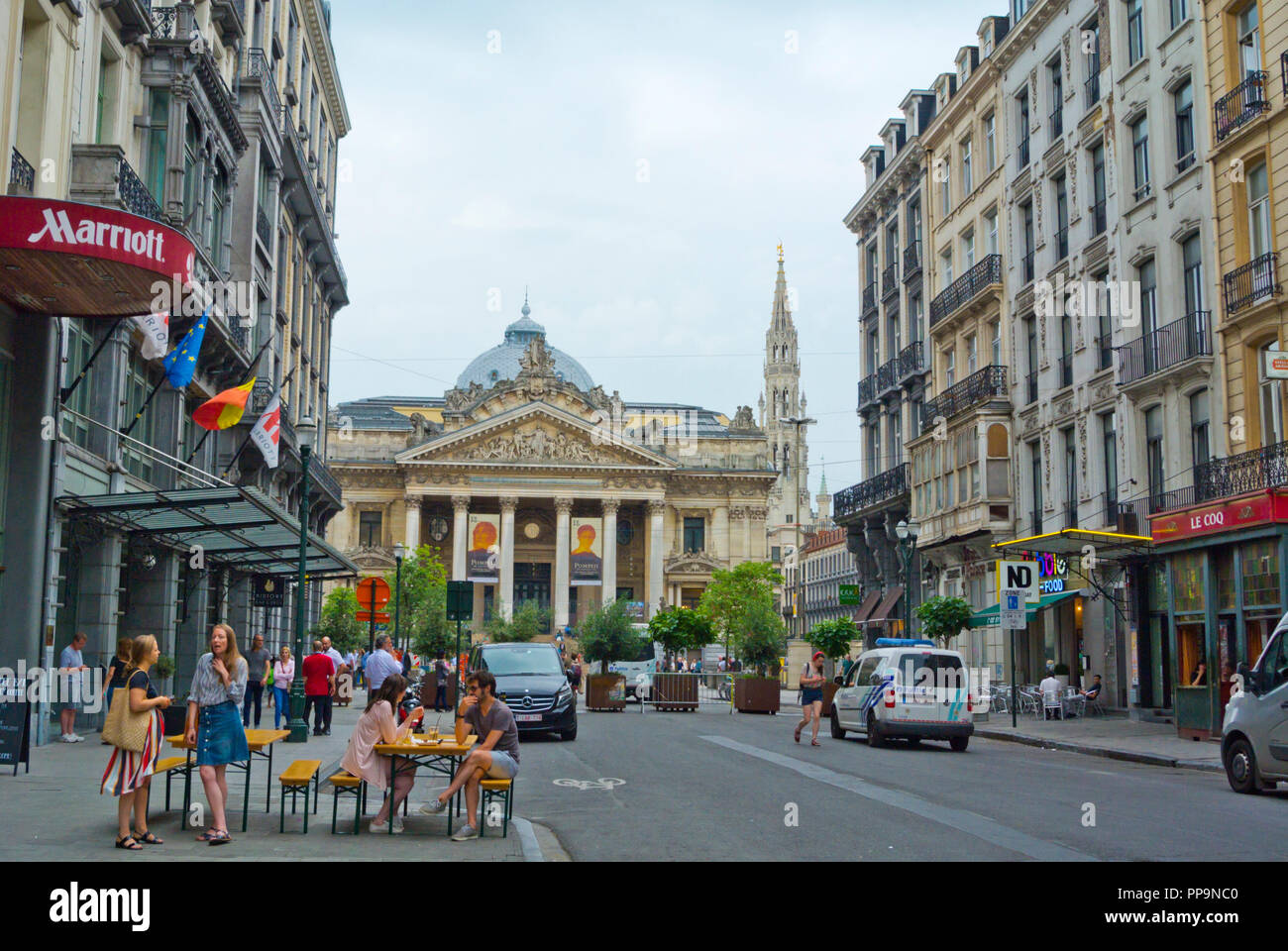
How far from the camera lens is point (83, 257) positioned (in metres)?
15.8

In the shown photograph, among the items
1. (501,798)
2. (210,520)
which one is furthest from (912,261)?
(501,798)

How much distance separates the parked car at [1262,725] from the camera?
14.7m

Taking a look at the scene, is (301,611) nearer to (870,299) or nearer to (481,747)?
(481,747)

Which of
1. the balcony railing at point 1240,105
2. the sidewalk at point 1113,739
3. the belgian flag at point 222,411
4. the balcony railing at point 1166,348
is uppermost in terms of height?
the balcony railing at point 1240,105

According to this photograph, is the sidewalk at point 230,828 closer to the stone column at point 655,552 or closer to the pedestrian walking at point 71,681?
the pedestrian walking at point 71,681

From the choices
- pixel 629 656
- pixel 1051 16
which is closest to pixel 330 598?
pixel 629 656

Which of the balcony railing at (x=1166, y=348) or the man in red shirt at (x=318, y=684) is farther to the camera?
the balcony railing at (x=1166, y=348)

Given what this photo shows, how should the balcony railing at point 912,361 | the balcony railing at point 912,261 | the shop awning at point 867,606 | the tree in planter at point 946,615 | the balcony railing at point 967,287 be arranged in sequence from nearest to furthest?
the tree in planter at point 946,615 < the balcony railing at point 967,287 < the balcony railing at point 912,361 < the balcony railing at point 912,261 < the shop awning at point 867,606

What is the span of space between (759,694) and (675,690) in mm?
2632

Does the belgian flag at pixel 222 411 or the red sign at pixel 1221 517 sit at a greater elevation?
the belgian flag at pixel 222 411

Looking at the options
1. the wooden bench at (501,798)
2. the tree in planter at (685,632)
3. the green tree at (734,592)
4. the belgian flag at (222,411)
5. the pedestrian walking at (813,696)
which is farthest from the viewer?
the green tree at (734,592)

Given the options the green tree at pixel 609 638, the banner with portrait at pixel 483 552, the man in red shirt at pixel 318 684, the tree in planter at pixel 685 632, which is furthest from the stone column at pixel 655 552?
the man in red shirt at pixel 318 684

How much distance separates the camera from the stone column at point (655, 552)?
89.1 metres

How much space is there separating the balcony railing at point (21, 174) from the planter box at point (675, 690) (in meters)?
25.4
